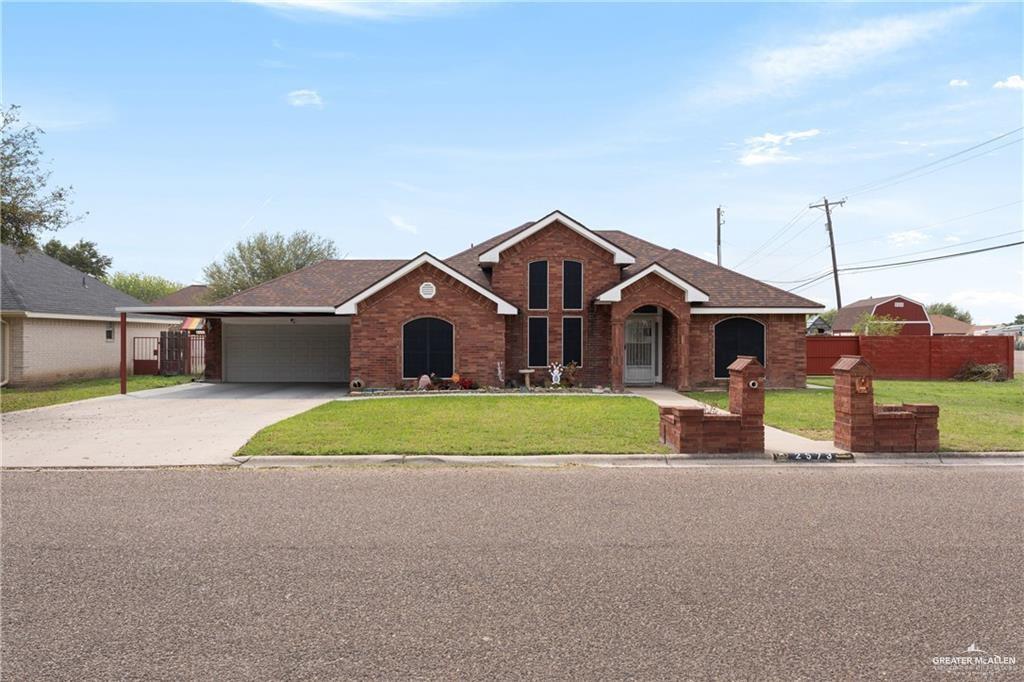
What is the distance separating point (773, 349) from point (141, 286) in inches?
2733

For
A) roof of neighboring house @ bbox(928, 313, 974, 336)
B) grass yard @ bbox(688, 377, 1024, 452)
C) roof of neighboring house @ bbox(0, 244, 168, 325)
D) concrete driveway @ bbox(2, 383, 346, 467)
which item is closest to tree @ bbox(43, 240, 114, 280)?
roof of neighboring house @ bbox(0, 244, 168, 325)

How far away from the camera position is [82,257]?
63312mm

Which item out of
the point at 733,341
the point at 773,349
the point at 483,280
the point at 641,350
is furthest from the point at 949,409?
the point at 483,280

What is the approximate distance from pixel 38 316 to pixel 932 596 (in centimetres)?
2754

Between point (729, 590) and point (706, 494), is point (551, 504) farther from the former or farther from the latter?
point (729, 590)

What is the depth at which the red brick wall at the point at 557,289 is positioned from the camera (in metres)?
22.4

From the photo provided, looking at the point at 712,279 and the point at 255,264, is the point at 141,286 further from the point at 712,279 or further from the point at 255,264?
the point at 712,279

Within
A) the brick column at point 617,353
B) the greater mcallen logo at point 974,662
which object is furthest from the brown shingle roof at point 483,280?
the greater mcallen logo at point 974,662

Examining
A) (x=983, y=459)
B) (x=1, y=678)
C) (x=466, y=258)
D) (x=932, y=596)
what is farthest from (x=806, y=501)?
(x=466, y=258)

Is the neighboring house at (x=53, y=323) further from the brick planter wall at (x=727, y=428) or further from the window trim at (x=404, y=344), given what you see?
the brick planter wall at (x=727, y=428)

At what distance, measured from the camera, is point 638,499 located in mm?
7352

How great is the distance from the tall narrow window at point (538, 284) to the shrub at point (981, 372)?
17.6 meters

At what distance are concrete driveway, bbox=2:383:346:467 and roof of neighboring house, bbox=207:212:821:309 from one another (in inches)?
160

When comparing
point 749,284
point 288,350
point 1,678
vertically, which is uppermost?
point 749,284
